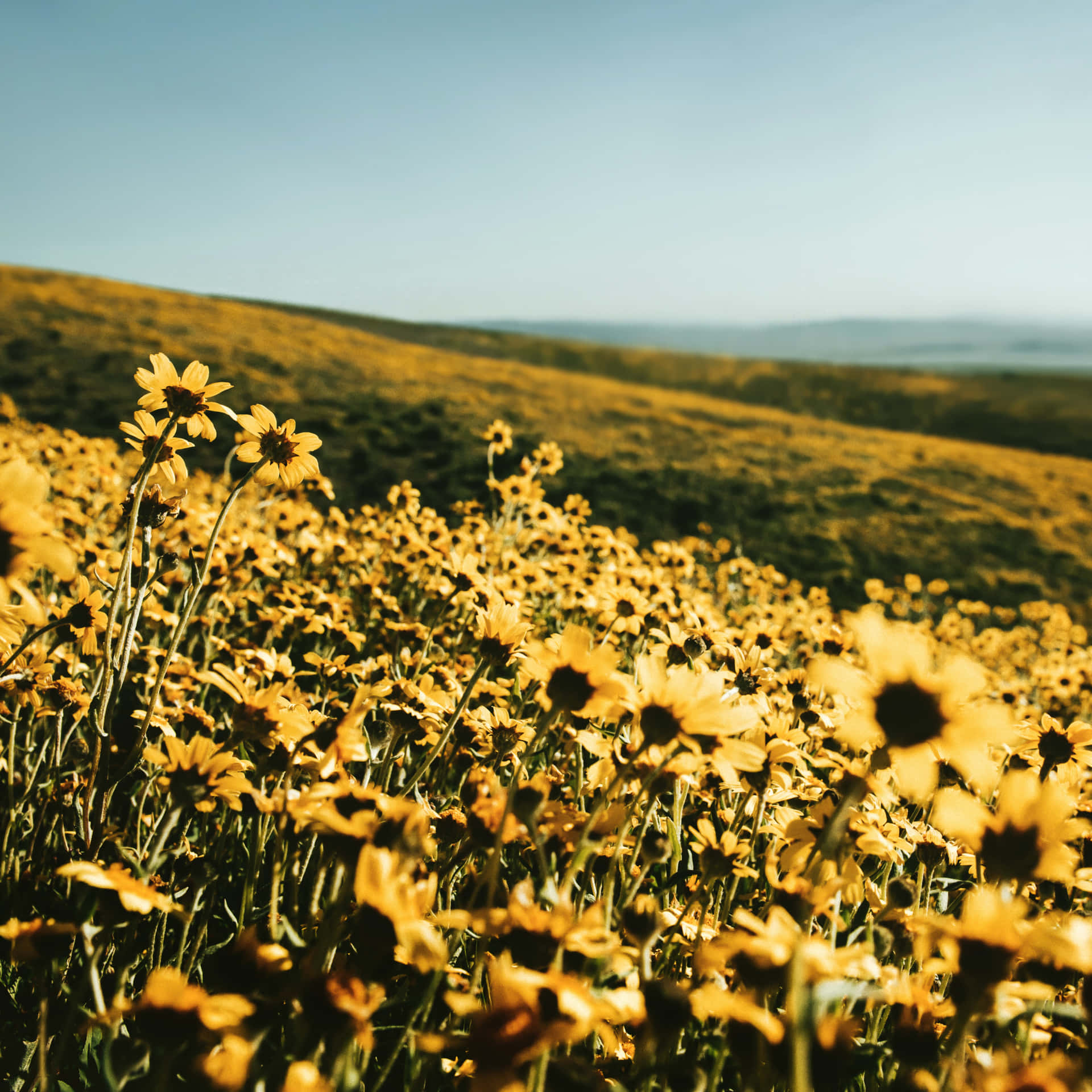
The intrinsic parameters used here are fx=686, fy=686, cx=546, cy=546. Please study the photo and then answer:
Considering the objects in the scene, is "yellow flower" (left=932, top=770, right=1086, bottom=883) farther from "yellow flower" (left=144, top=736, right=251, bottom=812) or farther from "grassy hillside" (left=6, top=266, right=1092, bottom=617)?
"grassy hillside" (left=6, top=266, right=1092, bottom=617)

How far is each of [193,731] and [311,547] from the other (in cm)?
219

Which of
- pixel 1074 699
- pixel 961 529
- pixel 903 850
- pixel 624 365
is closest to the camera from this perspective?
pixel 903 850

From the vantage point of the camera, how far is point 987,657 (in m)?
8.65

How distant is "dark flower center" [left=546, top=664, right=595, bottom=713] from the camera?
1305mm

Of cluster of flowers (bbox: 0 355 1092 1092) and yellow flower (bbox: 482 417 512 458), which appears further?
yellow flower (bbox: 482 417 512 458)

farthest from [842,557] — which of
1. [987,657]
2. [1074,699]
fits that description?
[1074,699]

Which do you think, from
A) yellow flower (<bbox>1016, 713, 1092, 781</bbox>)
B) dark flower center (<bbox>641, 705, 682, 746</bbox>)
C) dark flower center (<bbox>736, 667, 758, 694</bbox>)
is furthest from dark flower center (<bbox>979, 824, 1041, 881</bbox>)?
dark flower center (<bbox>736, 667, 758, 694</bbox>)

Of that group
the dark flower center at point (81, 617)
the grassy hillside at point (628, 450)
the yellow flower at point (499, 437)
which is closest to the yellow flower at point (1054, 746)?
the dark flower center at point (81, 617)

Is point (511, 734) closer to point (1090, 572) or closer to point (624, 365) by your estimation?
point (1090, 572)

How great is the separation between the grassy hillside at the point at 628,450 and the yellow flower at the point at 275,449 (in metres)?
11.9

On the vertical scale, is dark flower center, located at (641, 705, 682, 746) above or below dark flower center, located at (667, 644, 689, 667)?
above

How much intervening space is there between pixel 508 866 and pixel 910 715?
128 cm

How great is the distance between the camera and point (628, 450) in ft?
70.8

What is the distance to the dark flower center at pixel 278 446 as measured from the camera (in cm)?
198
